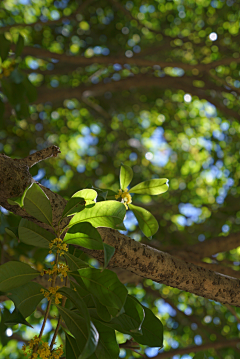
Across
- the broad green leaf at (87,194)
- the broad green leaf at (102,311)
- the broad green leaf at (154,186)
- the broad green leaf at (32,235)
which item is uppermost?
the broad green leaf at (87,194)

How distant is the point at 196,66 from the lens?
250 centimetres

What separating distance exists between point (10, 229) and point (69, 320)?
32cm

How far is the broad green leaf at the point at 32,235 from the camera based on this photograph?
76 cm

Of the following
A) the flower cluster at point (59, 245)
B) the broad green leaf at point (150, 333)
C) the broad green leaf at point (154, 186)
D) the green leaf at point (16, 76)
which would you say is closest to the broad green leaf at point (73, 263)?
the flower cluster at point (59, 245)

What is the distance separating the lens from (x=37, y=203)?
0.75m

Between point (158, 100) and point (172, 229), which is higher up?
point (158, 100)

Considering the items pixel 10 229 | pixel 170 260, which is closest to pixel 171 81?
pixel 170 260

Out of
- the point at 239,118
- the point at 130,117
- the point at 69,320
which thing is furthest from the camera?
the point at 130,117

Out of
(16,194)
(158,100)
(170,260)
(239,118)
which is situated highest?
(16,194)

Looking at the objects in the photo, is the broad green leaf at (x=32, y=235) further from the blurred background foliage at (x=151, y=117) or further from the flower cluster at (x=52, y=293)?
the blurred background foliage at (x=151, y=117)

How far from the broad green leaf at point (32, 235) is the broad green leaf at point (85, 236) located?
0.17 feet

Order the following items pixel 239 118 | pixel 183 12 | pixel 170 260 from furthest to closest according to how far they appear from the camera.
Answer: pixel 183 12
pixel 239 118
pixel 170 260

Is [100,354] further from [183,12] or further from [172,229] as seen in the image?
[183,12]

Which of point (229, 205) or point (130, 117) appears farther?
point (130, 117)
